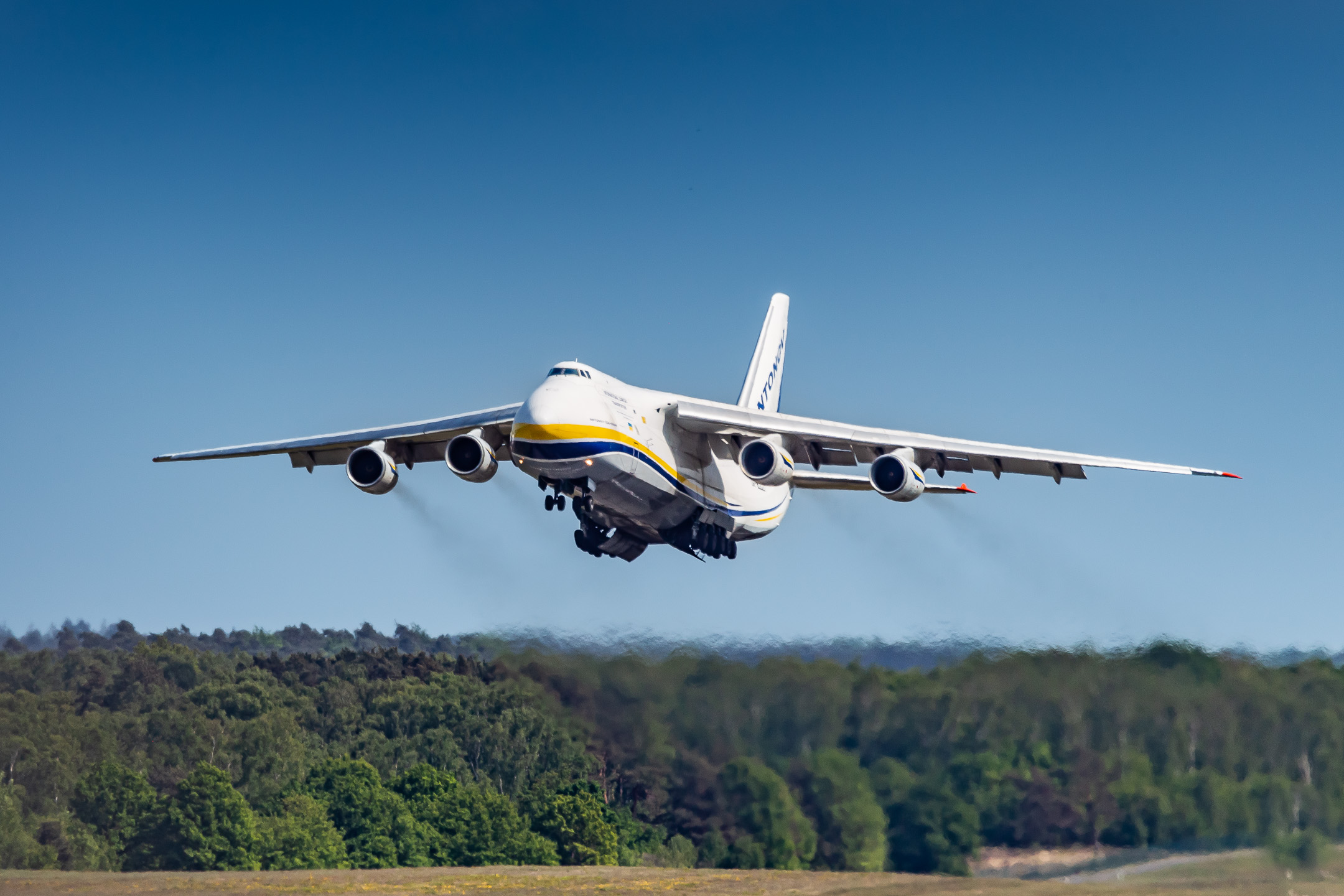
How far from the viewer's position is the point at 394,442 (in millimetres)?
20344

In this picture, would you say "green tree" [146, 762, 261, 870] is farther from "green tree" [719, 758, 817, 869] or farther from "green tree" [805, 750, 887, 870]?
"green tree" [805, 750, 887, 870]

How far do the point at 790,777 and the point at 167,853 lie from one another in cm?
1661

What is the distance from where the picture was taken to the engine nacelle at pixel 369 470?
60.7ft

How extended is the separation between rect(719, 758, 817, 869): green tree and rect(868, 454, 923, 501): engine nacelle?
4065mm

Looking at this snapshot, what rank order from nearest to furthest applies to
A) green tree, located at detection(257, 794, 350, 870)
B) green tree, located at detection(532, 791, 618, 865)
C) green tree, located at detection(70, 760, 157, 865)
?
green tree, located at detection(532, 791, 618, 865) → green tree, located at detection(257, 794, 350, 870) → green tree, located at detection(70, 760, 157, 865)

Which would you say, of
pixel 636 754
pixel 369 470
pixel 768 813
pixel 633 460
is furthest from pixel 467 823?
pixel 633 460

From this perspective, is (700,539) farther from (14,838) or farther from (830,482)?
(14,838)

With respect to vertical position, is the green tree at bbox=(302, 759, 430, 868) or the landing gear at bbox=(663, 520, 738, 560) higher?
the landing gear at bbox=(663, 520, 738, 560)

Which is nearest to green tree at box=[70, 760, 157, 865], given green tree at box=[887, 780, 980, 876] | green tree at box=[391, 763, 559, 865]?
green tree at box=[391, 763, 559, 865]

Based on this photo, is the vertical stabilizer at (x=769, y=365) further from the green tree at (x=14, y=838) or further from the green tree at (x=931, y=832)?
the green tree at (x=14, y=838)

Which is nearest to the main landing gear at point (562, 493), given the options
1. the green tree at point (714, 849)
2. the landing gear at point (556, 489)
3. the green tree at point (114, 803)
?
the landing gear at point (556, 489)

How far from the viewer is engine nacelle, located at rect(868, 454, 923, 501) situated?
1773 centimetres

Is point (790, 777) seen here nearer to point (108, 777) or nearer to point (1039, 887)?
point (1039, 887)

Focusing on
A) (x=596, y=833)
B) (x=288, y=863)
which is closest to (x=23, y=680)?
(x=288, y=863)
